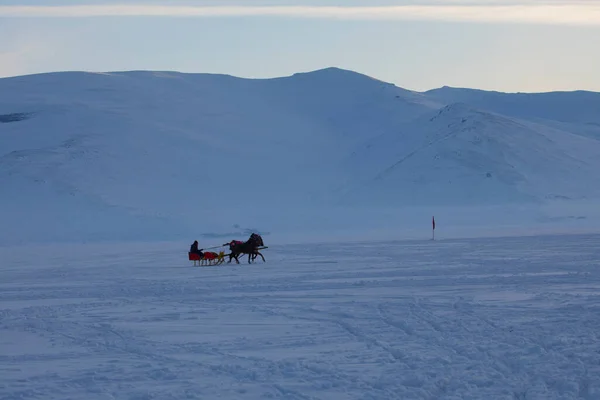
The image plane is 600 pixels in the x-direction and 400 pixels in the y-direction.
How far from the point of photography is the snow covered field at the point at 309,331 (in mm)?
9773

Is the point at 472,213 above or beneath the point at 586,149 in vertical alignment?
beneath

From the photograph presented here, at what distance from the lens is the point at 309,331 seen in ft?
43.5

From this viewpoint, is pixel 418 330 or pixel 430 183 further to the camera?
pixel 430 183

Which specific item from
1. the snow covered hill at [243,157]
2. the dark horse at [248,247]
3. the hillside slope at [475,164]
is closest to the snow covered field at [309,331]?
the dark horse at [248,247]

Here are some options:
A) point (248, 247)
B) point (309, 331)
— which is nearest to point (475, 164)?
point (248, 247)

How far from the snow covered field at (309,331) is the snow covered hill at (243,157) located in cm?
2324

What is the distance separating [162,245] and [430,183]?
25.9 m

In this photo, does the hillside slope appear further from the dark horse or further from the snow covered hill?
the dark horse

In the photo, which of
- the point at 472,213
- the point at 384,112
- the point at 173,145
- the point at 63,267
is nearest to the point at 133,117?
the point at 173,145

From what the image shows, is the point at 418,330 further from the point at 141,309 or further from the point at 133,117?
the point at 133,117

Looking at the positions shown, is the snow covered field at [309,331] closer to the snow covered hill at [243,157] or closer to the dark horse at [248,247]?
the dark horse at [248,247]

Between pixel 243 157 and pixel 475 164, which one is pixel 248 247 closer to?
pixel 475 164

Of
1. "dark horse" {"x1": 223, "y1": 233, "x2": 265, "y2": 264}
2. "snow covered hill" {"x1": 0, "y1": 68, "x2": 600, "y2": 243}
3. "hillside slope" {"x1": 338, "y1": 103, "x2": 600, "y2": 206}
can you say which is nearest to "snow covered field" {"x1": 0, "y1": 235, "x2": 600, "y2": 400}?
"dark horse" {"x1": 223, "y1": 233, "x2": 265, "y2": 264}

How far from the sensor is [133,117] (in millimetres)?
74125
